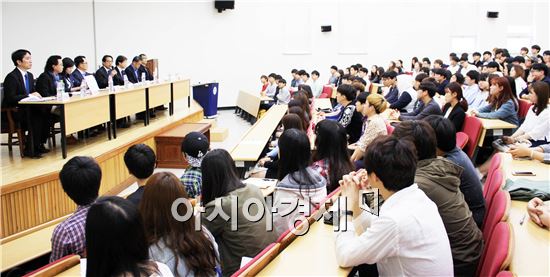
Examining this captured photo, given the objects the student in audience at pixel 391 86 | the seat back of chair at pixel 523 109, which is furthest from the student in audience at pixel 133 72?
the seat back of chair at pixel 523 109

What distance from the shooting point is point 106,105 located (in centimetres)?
652

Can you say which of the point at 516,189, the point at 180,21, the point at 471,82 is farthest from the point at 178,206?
the point at 180,21

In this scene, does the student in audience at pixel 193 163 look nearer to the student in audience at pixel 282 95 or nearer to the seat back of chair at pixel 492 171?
the seat back of chair at pixel 492 171

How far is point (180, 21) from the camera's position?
13.3 metres

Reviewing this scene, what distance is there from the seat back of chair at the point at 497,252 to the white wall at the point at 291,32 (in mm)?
11601

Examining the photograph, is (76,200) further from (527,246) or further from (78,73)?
(78,73)

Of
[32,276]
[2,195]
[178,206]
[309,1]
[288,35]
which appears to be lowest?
[2,195]

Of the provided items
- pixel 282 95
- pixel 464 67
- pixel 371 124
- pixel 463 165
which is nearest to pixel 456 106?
pixel 371 124

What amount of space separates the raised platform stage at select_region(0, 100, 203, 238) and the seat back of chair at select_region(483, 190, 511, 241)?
3.00 metres

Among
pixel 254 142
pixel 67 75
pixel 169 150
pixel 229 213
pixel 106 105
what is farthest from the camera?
pixel 169 150

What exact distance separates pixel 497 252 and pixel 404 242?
1.24 ft

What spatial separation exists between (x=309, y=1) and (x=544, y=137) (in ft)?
33.9

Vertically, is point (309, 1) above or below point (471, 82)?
above

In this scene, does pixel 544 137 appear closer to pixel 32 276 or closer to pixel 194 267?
pixel 194 267
